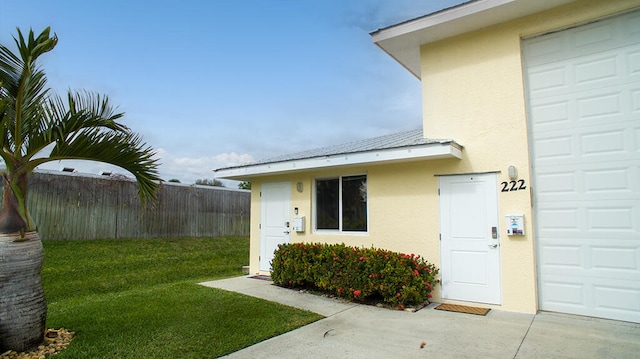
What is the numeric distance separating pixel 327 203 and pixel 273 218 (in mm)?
1585

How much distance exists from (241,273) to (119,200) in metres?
5.14

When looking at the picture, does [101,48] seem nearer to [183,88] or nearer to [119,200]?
[183,88]

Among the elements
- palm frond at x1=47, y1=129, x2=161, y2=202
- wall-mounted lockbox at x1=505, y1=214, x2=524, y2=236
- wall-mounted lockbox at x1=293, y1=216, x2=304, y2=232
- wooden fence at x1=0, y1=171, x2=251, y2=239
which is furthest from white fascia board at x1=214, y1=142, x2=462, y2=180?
palm frond at x1=47, y1=129, x2=161, y2=202

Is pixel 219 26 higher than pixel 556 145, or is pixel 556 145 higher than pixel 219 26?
pixel 219 26

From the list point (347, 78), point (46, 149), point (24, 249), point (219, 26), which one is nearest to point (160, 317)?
point (24, 249)

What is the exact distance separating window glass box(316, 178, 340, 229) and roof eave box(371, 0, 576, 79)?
3.05 m

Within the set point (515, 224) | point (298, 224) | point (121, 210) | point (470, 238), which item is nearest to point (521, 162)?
point (515, 224)

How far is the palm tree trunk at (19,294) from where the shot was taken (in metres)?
3.54

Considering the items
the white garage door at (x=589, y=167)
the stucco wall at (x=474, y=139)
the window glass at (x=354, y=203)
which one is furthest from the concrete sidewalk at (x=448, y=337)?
the window glass at (x=354, y=203)

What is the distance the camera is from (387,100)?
11.7m

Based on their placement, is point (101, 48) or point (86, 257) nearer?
point (101, 48)

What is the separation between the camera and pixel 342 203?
7539mm

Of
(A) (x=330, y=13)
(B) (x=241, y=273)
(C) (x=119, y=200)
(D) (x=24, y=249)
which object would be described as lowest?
(B) (x=241, y=273)

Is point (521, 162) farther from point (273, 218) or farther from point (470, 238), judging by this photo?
point (273, 218)
